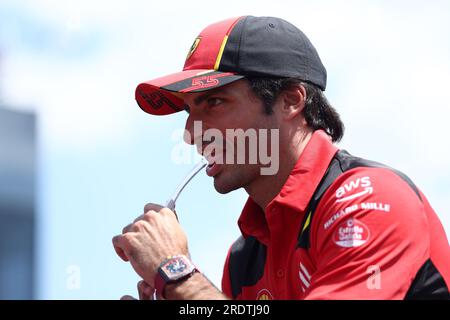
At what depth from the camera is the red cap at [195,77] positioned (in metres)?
5.15

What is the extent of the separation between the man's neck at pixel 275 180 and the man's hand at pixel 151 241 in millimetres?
670

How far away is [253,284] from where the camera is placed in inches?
207

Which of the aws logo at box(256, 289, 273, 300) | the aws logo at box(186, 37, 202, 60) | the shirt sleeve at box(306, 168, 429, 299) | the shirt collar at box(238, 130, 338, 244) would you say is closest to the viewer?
the shirt sleeve at box(306, 168, 429, 299)

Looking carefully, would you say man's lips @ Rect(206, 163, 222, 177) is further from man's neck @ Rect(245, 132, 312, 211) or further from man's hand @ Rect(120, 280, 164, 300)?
man's hand @ Rect(120, 280, 164, 300)

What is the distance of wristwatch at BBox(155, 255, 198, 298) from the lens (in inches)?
175

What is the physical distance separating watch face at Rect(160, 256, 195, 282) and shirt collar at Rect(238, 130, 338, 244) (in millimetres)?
619

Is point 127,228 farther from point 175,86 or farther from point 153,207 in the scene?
point 175,86

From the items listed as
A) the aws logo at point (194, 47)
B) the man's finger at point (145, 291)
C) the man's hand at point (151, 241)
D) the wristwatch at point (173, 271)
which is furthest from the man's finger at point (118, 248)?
the aws logo at point (194, 47)

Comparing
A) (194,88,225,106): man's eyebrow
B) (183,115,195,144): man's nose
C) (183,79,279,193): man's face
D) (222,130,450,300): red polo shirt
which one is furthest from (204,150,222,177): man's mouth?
(222,130,450,300): red polo shirt

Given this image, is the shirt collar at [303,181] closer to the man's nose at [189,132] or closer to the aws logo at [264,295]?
the aws logo at [264,295]

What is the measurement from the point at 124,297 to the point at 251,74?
140 cm

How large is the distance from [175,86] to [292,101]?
656 mm

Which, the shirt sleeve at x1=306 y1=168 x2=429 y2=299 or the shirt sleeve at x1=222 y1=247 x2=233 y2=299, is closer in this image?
the shirt sleeve at x1=306 y1=168 x2=429 y2=299
